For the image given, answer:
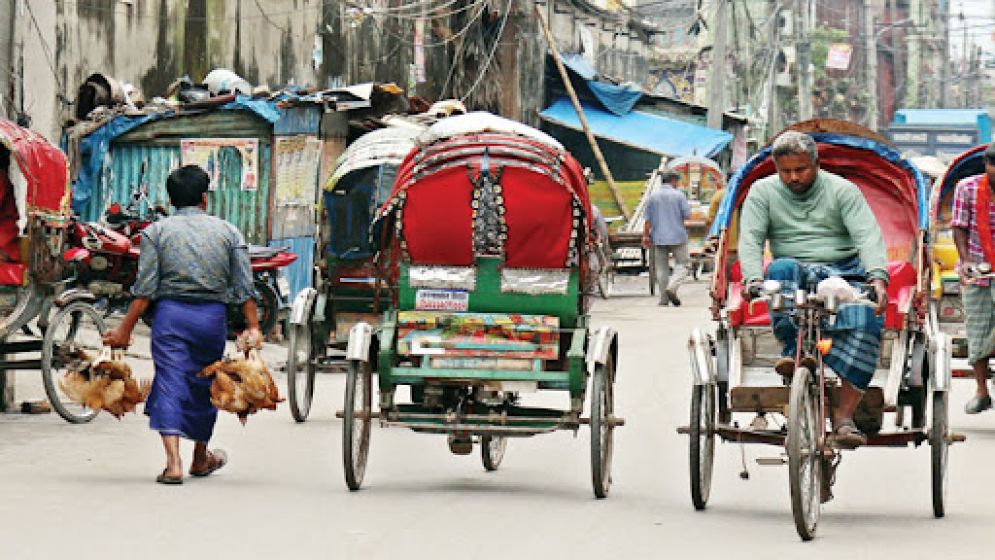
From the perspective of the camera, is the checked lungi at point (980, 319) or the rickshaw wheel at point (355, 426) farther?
the checked lungi at point (980, 319)

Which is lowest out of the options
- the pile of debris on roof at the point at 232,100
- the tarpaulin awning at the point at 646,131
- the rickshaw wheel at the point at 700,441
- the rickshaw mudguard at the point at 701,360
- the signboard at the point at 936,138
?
the rickshaw wheel at the point at 700,441

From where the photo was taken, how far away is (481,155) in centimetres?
1072

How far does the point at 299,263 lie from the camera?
21641 mm

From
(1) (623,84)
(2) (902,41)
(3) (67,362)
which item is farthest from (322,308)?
(2) (902,41)

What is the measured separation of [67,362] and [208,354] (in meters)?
3.00

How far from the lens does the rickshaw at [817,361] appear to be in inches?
345

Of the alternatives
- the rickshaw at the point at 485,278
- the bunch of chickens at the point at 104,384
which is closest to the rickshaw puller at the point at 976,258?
the rickshaw at the point at 485,278

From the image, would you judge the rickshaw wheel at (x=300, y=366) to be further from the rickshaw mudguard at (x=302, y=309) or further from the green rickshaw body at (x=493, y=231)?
the green rickshaw body at (x=493, y=231)

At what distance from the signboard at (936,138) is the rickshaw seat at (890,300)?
7781 centimetres

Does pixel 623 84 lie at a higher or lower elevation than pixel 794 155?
higher

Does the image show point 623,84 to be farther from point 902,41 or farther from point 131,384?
point 902,41

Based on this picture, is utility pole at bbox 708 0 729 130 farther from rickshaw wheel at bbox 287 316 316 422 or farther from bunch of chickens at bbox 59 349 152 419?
bunch of chickens at bbox 59 349 152 419

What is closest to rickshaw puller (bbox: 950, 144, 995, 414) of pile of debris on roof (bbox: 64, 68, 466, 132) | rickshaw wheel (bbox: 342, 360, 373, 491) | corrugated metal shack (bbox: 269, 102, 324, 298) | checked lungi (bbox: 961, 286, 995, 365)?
checked lungi (bbox: 961, 286, 995, 365)

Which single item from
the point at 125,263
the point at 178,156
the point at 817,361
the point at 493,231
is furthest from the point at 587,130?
the point at 817,361
